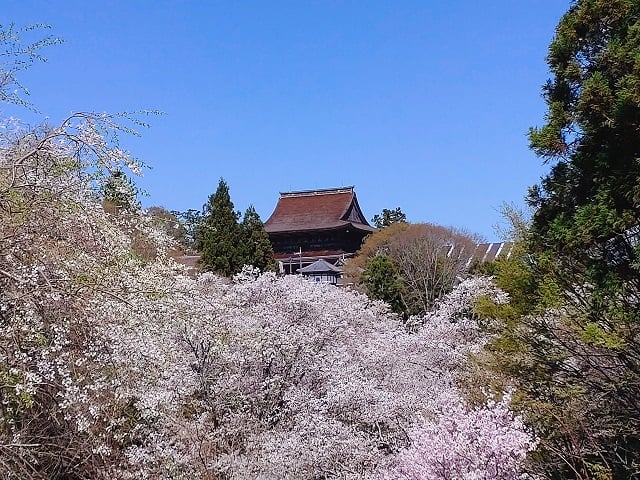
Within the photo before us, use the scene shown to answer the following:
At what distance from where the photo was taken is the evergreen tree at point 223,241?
54.1 ft

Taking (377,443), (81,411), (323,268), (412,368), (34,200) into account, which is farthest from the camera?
(323,268)

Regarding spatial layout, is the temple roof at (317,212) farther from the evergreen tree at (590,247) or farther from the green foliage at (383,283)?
the evergreen tree at (590,247)

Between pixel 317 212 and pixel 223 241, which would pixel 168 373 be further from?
pixel 317 212

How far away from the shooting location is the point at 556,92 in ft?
15.4

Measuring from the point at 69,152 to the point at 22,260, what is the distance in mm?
767

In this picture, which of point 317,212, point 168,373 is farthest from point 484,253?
point 168,373

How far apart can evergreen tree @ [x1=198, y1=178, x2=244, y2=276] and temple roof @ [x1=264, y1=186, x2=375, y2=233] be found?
8853mm

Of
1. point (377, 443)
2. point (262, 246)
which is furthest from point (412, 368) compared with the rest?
point (262, 246)

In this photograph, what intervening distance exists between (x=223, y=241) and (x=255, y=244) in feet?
3.43

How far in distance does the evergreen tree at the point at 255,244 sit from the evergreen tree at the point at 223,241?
0.68 feet

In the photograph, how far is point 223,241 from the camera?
16750 mm

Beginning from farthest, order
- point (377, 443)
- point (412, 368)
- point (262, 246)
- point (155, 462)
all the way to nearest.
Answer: point (262, 246) < point (412, 368) < point (377, 443) < point (155, 462)

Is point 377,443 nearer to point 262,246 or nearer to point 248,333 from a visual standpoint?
point 248,333

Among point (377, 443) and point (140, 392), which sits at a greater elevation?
point (140, 392)
